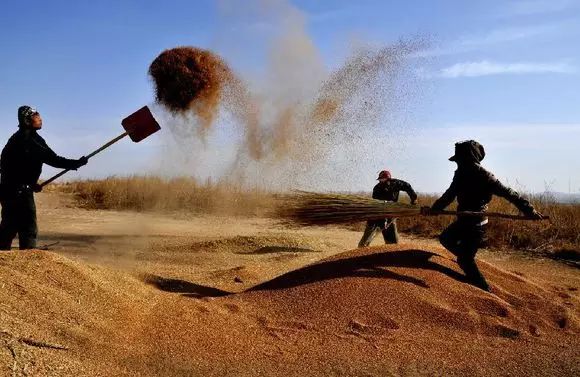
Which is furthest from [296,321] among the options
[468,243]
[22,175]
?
[22,175]

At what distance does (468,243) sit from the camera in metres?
5.47

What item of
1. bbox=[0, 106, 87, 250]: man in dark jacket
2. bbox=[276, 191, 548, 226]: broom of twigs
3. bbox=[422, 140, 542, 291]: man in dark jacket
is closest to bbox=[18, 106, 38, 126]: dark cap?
bbox=[0, 106, 87, 250]: man in dark jacket

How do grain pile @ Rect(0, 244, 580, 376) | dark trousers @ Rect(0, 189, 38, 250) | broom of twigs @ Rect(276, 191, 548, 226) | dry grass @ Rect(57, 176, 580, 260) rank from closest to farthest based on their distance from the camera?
grain pile @ Rect(0, 244, 580, 376) < dark trousers @ Rect(0, 189, 38, 250) < broom of twigs @ Rect(276, 191, 548, 226) < dry grass @ Rect(57, 176, 580, 260)

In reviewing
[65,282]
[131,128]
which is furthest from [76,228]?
[65,282]

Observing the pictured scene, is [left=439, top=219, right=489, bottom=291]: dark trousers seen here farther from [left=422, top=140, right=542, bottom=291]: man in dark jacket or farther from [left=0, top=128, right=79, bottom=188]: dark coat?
[left=0, top=128, right=79, bottom=188]: dark coat

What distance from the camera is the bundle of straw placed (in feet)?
18.7

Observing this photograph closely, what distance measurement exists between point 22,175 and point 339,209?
10.2 ft

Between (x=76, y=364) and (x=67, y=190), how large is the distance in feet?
61.2

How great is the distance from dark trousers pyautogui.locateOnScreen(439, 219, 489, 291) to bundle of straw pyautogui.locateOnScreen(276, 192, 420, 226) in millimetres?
388

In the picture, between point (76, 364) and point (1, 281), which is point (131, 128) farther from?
point (76, 364)

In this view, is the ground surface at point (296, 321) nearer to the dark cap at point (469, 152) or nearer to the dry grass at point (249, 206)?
the dark cap at point (469, 152)

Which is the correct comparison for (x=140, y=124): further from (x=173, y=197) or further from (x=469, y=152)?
(x=173, y=197)

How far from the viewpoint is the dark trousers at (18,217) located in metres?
5.52

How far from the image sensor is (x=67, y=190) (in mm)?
21016
